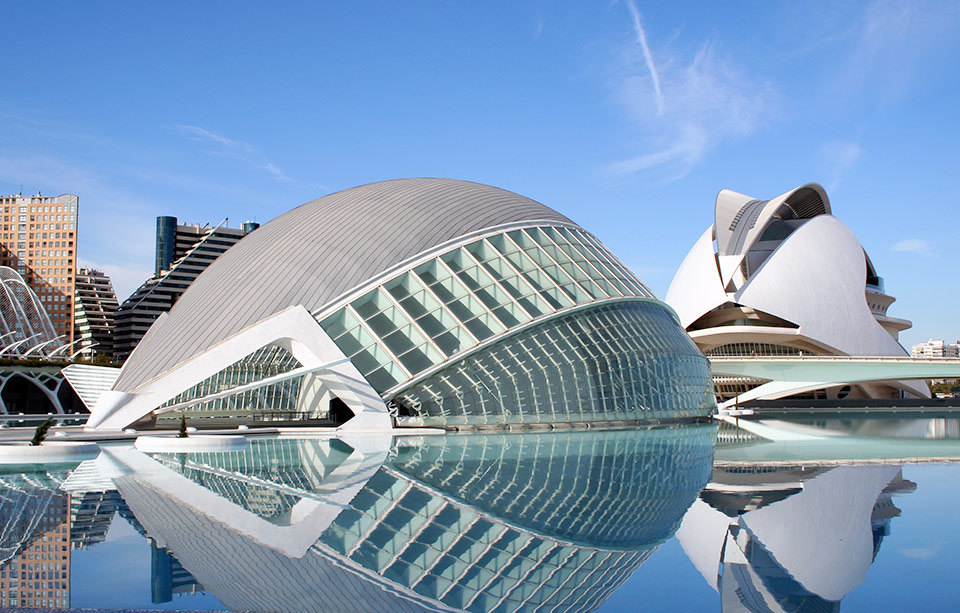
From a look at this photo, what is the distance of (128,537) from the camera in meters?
8.41

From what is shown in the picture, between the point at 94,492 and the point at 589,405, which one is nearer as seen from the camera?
the point at 94,492

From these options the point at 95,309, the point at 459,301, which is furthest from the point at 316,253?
the point at 95,309

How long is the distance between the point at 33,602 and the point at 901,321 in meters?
74.0

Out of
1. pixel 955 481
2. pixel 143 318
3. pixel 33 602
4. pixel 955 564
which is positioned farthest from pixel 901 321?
pixel 143 318

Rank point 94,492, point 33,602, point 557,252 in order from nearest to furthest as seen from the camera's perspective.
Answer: point 33,602 → point 94,492 → point 557,252

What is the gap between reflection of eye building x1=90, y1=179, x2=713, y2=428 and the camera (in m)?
23.6

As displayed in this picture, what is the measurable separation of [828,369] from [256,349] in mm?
42568

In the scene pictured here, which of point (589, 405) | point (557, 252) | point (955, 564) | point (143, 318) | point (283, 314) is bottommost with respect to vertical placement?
point (955, 564)

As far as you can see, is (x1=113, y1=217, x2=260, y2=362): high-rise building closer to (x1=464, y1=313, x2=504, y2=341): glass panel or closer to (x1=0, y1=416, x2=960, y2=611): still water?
(x1=464, y1=313, x2=504, y2=341): glass panel

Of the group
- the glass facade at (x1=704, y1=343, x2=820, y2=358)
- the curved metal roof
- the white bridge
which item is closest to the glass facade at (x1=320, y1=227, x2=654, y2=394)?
the curved metal roof

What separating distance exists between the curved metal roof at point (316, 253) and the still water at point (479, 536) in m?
9.62

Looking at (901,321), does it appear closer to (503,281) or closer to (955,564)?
(503,281)

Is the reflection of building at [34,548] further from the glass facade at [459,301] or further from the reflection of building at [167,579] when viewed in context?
the glass facade at [459,301]

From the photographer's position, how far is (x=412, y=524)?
920 centimetres
